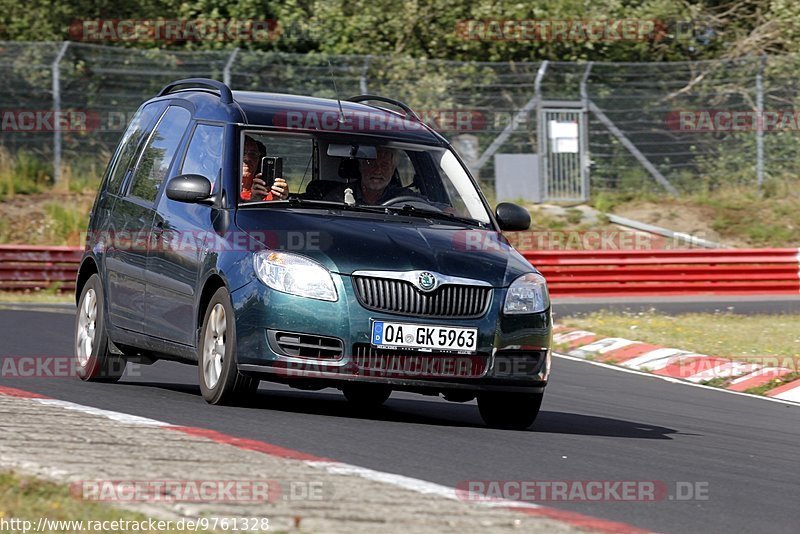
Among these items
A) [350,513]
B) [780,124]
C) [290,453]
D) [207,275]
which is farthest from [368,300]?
[780,124]

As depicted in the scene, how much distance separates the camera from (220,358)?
844 centimetres

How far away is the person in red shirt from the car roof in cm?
14

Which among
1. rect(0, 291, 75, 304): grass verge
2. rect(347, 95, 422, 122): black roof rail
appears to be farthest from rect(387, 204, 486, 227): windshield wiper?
rect(0, 291, 75, 304): grass verge

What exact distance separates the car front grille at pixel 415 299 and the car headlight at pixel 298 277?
6.4 inches

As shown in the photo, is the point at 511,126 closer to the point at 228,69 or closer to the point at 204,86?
the point at 228,69

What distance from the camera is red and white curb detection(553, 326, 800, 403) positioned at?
13.3 metres

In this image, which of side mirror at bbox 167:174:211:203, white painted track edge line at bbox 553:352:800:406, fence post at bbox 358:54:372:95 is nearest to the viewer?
side mirror at bbox 167:174:211:203

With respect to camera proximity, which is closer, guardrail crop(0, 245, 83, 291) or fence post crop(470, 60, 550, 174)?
guardrail crop(0, 245, 83, 291)

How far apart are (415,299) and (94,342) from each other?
118 inches

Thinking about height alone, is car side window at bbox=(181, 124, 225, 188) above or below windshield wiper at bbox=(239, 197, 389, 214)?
above

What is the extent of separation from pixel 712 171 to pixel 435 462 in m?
22.9

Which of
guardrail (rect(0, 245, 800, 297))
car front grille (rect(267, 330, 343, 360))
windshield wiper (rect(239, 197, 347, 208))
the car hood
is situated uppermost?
windshield wiper (rect(239, 197, 347, 208))

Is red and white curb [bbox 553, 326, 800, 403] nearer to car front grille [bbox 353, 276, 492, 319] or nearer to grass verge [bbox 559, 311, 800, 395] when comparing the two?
grass verge [bbox 559, 311, 800, 395]

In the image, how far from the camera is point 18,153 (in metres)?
27.3
